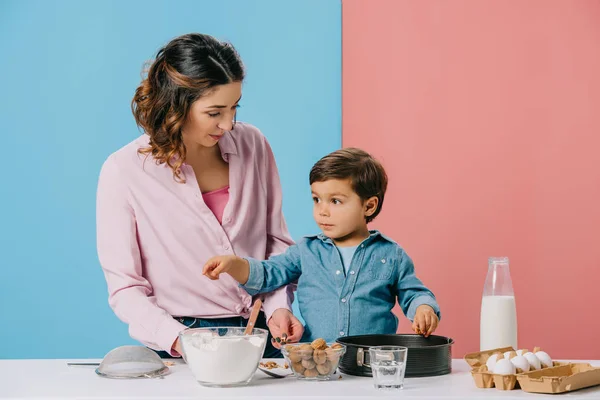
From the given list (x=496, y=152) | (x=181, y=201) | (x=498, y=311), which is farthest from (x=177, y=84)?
(x=496, y=152)

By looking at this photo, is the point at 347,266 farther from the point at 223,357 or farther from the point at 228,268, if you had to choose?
the point at 223,357

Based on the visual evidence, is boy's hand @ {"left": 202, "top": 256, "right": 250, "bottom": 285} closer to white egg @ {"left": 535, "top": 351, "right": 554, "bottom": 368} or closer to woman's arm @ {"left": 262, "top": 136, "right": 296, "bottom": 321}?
woman's arm @ {"left": 262, "top": 136, "right": 296, "bottom": 321}

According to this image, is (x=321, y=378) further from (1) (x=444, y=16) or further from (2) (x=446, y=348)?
(1) (x=444, y=16)

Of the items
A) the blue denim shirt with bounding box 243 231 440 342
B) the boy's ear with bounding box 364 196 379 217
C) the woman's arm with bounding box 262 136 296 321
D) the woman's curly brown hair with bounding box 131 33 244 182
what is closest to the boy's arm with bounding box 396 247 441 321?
the blue denim shirt with bounding box 243 231 440 342

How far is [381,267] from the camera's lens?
2.04m

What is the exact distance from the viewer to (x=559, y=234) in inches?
142

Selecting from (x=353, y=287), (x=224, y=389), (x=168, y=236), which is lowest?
(x=224, y=389)

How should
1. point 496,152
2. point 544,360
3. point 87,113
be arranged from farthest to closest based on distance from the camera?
1. point 87,113
2. point 496,152
3. point 544,360

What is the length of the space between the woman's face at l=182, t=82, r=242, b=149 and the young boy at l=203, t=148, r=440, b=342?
0.86ft

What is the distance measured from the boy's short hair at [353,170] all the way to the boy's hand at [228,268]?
0.88ft

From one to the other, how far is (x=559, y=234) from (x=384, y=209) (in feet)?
2.53

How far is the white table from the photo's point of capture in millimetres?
1454

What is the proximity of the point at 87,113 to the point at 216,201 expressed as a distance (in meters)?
1.75

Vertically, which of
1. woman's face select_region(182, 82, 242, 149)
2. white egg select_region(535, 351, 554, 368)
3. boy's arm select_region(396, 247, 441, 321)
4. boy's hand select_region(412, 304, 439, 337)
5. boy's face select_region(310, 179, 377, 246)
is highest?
woman's face select_region(182, 82, 242, 149)
